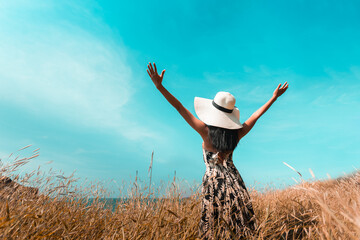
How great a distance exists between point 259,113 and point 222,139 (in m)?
1.09

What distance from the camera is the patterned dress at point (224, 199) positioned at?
8.64 ft

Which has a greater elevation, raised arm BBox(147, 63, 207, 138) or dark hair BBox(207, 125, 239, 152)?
raised arm BBox(147, 63, 207, 138)

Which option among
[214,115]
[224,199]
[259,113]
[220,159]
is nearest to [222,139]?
[220,159]

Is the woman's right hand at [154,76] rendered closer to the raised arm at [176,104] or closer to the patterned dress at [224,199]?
the raised arm at [176,104]

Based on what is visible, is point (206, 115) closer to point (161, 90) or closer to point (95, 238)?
point (161, 90)

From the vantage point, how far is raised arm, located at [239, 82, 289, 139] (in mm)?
3519

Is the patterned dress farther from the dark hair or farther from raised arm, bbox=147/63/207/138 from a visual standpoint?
raised arm, bbox=147/63/207/138

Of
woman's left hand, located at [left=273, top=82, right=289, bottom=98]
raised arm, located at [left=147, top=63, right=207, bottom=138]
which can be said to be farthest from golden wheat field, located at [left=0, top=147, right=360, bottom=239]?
woman's left hand, located at [left=273, top=82, right=289, bottom=98]

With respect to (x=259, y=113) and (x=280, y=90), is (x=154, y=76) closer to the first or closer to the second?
(x=259, y=113)

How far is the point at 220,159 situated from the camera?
3121 millimetres

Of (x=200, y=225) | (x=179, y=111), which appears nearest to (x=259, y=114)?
(x=179, y=111)

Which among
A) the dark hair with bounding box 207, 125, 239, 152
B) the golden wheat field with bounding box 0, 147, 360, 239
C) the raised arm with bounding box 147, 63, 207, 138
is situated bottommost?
the golden wheat field with bounding box 0, 147, 360, 239

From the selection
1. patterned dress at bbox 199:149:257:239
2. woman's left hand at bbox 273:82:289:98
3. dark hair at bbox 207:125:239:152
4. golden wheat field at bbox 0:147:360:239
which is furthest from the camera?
woman's left hand at bbox 273:82:289:98

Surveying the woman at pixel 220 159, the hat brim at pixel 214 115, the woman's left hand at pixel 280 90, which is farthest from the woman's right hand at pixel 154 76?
the woman's left hand at pixel 280 90
